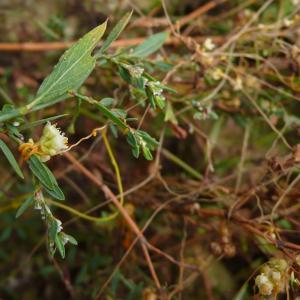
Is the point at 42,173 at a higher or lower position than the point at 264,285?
higher

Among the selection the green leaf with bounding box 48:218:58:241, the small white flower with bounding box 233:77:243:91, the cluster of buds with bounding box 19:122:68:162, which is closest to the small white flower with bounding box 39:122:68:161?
the cluster of buds with bounding box 19:122:68:162

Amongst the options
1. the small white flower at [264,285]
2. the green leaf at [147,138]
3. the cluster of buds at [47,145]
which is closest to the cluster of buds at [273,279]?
the small white flower at [264,285]

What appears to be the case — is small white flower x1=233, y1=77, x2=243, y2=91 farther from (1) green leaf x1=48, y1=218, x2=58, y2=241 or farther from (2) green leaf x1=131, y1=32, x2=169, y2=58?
(1) green leaf x1=48, y1=218, x2=58, y2=241

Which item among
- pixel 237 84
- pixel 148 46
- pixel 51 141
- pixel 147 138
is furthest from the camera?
pixel 237 84

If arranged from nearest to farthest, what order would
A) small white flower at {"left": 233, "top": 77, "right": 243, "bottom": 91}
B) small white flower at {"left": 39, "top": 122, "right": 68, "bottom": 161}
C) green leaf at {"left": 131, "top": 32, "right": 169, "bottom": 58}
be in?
small white flower at {"left": 39, "top": 122, "right": 68, "bottom": 161} → green leaf at {"left": 131, "top": 32, "right": 169, "bottom": 58} → small white flower at {"left": 233, "top": 77, "right": 243, "bottom": 91}

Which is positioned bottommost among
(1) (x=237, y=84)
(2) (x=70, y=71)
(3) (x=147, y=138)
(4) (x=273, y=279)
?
(4) (x=273, y=279)

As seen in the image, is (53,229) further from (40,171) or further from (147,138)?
(147,138)

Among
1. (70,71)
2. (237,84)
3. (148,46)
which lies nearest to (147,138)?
(70,71)

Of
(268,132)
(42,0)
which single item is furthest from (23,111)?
(42,0)

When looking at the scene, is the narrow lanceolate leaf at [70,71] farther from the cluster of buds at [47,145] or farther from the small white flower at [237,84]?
the small white flower at [237,84]
